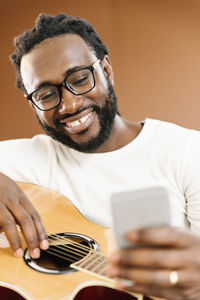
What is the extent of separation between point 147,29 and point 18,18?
943 millimetres

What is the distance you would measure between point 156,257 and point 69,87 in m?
0.73

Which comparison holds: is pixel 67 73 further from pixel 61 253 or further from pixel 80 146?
pixel 61 253

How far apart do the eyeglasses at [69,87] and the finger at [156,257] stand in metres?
0.70

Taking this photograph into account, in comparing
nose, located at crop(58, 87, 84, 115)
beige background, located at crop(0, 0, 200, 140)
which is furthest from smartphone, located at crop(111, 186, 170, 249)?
beige background, located at crop(0, 0, 200, 140)

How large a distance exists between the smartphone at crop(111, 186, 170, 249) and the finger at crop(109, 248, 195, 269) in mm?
28

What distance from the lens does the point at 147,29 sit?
218cm

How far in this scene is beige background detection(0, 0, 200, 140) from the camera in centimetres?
213

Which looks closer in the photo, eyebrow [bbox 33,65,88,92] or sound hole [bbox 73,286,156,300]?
sound hole [bbox 73,286,156,300]

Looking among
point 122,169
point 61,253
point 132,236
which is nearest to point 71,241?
point 61,253

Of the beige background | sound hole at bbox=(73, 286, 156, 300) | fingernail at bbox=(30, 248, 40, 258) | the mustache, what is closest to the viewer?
sound hole at bbox=(73, 286, 156, 300)

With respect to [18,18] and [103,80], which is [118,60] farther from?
[103,80]

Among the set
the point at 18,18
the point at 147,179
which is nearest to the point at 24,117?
the point at 18,18

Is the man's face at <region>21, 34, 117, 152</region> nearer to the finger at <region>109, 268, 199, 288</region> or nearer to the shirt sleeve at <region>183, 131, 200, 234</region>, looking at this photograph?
the shirt sleeve at <region>183, 131, 200, 234</region>

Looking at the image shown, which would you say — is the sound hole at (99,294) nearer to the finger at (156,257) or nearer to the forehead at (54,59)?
the finger at (156,257)
